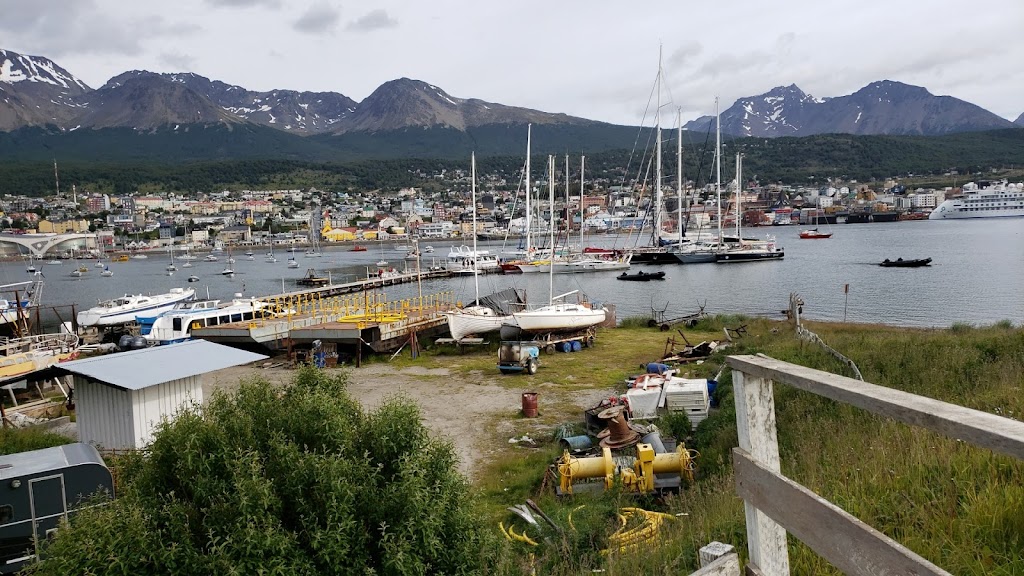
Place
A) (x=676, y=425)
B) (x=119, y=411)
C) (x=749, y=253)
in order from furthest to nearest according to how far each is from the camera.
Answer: (x=749, y=253) < (x=676, y=425) < (x=119, y=411)

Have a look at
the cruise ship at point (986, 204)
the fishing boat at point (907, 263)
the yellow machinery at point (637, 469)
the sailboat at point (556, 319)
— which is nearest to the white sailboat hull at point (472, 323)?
the sailboat at point (556, 319)

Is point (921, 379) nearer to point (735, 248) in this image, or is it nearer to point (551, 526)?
point (551, 526)

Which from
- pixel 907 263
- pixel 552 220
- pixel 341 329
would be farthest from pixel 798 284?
pixel 341 329

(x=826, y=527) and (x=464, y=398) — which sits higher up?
(x=826, y=527)

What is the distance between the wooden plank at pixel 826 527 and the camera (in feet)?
5.78

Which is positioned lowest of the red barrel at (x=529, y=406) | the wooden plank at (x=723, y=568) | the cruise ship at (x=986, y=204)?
the red barrel at (x=529, y=406)

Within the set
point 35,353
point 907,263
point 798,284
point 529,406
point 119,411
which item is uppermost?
point 119,411

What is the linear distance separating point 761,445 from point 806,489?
0.25 metres

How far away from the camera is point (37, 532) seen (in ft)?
25.6

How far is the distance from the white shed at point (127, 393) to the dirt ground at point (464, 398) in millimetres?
1762

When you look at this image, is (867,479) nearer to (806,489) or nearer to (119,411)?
(806,489)

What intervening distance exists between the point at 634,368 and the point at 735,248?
202 ft

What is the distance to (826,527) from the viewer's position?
6.55ft

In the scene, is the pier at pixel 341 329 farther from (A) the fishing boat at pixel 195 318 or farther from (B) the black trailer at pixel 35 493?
(B) the black trailer at pixel 35 493
